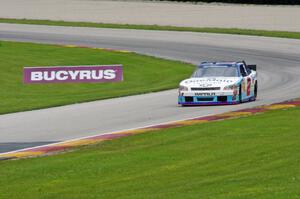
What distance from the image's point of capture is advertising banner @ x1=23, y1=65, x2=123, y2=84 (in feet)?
110

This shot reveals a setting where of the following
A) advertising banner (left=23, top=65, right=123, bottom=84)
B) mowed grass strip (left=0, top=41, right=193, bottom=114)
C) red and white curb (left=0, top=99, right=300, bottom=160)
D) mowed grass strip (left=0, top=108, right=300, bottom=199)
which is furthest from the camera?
advertising banner (left=23, top=65, right=123, bottom=84)

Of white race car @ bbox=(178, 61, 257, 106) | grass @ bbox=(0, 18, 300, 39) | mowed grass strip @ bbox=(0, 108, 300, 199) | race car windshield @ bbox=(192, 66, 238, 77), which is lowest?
grass @ bbox=(0, 18, 300, 39)

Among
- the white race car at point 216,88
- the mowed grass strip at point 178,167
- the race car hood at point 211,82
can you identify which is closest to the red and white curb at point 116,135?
the mowed grass strip at point 178,167

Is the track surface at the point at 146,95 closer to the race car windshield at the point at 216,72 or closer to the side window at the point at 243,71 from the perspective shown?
the side window at the point at 243,71

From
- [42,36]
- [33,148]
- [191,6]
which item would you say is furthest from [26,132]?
[191,6]

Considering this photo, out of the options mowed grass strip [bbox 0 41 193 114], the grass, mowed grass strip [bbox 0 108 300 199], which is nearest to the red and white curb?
mowed grass strip [bbox 0 108 300 199]

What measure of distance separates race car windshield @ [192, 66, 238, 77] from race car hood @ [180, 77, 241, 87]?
0.39 meters

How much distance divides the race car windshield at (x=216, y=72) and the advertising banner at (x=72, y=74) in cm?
502

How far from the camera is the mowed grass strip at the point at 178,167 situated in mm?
12703

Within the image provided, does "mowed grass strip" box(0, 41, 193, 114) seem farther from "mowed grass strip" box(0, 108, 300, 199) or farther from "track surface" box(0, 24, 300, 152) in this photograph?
"mowed grass strip" box(0, 108, 300, 199)

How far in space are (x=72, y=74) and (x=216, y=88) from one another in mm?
7989

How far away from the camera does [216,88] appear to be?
27312 millimetres

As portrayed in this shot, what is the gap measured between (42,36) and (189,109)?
2596 cm

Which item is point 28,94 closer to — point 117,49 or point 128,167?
point 117,49
